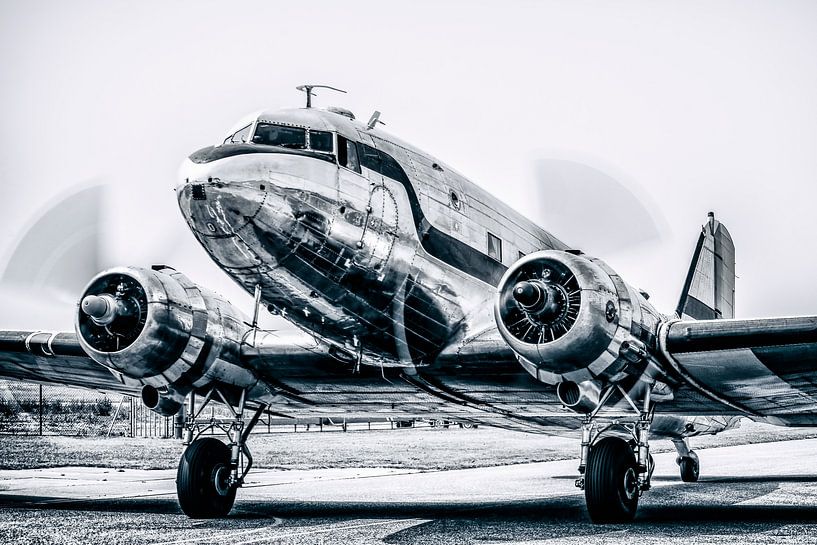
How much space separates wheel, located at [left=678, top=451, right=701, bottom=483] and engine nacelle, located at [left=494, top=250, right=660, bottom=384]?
954 cm

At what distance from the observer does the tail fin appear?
1717cm

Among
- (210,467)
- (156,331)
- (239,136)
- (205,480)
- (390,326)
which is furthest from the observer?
(210,467)

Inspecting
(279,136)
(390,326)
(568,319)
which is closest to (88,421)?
(390,326)

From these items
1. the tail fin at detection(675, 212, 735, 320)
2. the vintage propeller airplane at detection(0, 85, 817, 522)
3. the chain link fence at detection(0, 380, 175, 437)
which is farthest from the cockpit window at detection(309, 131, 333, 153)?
the chain link fence at detection(0, 380, 175, 437)

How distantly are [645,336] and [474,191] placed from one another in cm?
320

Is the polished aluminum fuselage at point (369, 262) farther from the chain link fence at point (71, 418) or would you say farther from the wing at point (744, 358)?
the chain link fence at point (71, 418)

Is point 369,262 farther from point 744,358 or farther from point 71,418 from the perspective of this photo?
point 71,418

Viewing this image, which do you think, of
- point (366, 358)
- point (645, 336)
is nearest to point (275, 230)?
point (366, 358)

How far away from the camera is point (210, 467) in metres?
12.5

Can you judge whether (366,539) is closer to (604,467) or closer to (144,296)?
(604,467)

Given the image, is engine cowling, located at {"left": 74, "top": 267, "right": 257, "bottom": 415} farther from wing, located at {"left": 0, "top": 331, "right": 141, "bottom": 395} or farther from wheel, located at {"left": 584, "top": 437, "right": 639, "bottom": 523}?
wheel, located at {"left": 584, "top": 437, "right": 639, "bottom": 523}

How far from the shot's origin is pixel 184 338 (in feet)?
41.2

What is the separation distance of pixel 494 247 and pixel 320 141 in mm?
3000

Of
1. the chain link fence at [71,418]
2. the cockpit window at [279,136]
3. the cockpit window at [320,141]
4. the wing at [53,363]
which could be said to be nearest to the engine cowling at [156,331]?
the wing at [53,363]
